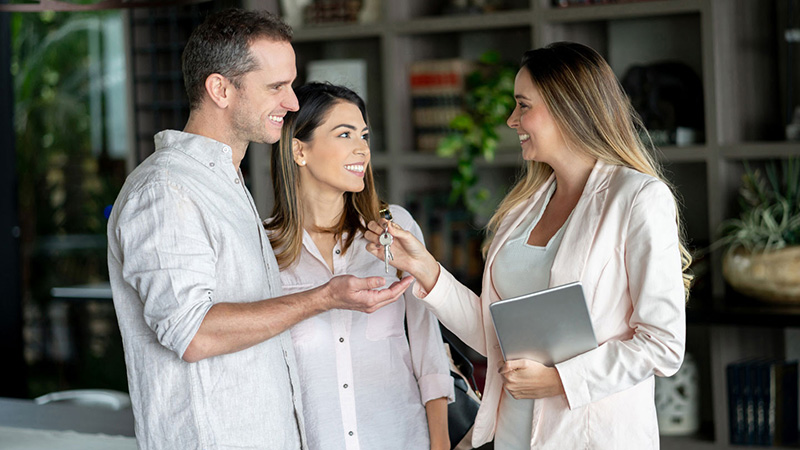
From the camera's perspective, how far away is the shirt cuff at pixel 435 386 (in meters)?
2.02

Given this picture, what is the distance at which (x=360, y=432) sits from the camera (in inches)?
77.1

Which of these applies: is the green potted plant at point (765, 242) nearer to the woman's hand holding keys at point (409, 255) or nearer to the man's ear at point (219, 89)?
the woman's hand holding keys at point (409, 255)

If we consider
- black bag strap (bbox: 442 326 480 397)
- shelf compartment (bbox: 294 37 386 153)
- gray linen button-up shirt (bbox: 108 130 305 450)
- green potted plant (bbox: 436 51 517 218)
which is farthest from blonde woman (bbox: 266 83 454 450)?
shelf compartment (bbox: 294 37 386 153)

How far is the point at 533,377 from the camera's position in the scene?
1.76 m

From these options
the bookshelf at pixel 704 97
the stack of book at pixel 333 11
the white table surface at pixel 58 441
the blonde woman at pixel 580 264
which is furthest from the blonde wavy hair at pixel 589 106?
the stack of book at pixel 333 11

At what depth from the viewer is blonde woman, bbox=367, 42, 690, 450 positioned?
5.63 ft

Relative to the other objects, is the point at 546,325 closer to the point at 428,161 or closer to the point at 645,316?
the point at 645,316

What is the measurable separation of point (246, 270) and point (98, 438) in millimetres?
857

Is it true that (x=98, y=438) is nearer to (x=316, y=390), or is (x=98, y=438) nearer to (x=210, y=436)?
(x=316, y=390)

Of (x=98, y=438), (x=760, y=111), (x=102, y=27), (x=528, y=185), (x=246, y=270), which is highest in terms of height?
(x=102, y=27)

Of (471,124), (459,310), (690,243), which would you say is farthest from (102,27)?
(459,310)

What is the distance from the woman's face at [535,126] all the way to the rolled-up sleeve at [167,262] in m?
0.76

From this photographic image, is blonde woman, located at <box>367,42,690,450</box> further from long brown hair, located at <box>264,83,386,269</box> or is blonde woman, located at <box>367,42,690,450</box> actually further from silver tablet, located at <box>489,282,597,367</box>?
long brown hair, located at <box>264,83,386,269</box>

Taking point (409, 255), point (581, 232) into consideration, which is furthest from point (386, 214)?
point (581, 232)
